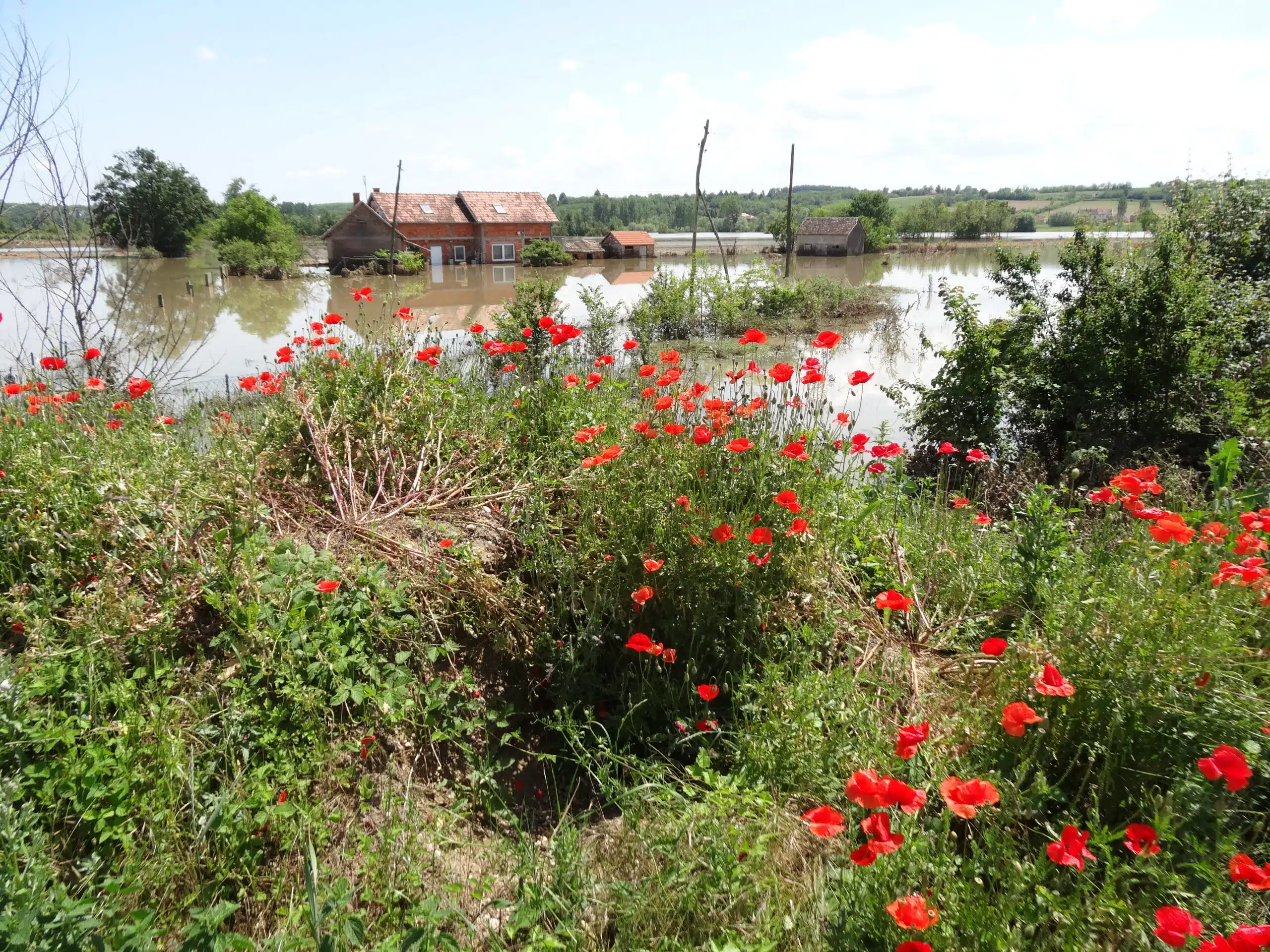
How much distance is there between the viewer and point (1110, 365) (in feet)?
24.0

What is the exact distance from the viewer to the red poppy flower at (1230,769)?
4.48 ft

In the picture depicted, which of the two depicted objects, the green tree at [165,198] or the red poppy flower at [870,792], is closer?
the red poppy flower at [870,792]

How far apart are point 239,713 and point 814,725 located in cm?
177

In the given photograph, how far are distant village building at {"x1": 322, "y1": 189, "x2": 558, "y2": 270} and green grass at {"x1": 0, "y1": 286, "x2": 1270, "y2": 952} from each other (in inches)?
1246

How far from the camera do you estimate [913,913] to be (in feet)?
4.06

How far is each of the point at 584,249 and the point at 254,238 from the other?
18674mm

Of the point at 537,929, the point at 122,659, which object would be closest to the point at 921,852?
the point at 537,929

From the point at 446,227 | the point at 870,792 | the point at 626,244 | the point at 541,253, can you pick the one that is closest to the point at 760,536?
the point at 870,792

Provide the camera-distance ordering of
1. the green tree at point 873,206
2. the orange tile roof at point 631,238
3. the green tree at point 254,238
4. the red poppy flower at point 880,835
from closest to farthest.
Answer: the red poppy flower at point 880,835 < the green tree at point 254,238 < the orange tile roof at point 631,238 < the green tree at point 873,206

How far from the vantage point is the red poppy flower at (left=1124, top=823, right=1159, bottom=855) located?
1407 mm

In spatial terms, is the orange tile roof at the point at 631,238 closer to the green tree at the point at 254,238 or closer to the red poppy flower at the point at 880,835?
the green tree at the point at 254,238

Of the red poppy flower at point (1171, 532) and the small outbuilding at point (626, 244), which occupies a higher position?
the small outbuilding at point (626, 244)

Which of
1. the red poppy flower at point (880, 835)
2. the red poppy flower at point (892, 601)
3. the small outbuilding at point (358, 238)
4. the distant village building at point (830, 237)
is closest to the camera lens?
the red poppy flower at point (880, 835)

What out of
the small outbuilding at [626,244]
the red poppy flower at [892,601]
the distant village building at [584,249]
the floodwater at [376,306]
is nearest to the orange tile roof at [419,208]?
the floodwater at [376,306]
